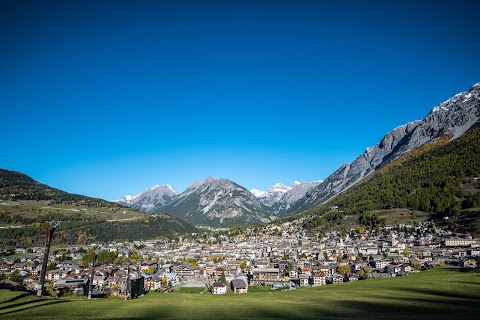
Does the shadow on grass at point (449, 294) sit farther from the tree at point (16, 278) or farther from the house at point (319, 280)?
the tree at point (16, 278)

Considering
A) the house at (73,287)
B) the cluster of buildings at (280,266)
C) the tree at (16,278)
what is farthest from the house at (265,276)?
the tree at (16,278)

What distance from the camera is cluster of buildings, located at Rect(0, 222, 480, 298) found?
89812 mm

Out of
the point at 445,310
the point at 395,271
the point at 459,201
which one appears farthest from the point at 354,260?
the point at 445,310

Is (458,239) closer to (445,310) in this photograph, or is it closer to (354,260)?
(354,260)

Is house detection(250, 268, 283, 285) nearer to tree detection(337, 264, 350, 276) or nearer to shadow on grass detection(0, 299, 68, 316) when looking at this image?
tree detection(337, 264, 350, 276)

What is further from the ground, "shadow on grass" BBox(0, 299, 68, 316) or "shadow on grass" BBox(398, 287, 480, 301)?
"shadow on grass" BBox(0, 299, 68, 316)

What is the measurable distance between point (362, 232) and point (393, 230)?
17875 millimetres

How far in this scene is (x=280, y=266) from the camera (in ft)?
411

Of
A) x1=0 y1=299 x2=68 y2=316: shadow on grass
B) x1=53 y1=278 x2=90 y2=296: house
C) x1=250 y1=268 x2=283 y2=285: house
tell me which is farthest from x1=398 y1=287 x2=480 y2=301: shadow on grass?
x1=53 y1=278 x2=90 y2=296: house

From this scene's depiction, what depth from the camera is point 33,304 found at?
29.7 m

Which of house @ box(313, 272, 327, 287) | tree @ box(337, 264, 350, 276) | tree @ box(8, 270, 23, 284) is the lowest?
house @ box(313, 272, 327, 287)

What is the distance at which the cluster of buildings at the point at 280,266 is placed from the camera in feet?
295

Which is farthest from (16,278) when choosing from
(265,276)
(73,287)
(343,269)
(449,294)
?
(449,294)

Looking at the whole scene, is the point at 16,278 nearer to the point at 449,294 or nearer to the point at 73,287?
the point at 73,287
